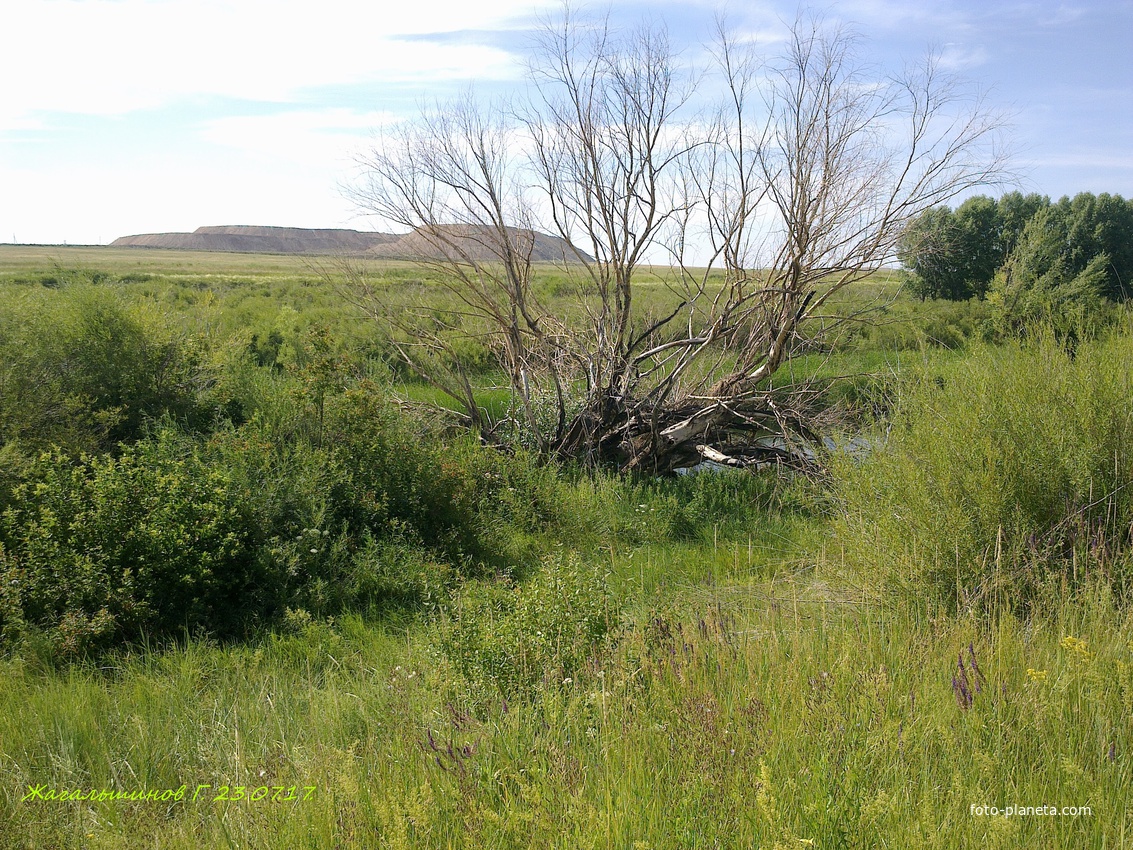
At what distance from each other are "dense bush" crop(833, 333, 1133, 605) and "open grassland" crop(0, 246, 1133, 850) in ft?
0.08

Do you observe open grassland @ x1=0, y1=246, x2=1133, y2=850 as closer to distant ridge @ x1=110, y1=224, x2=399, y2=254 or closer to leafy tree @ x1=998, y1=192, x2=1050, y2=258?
leafy tree @ x1=998, y1=192, x2=1050, y2=258

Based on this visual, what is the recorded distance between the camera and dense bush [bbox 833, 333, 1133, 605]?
482 centimetres

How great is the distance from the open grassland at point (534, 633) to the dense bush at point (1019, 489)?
2 centimetres

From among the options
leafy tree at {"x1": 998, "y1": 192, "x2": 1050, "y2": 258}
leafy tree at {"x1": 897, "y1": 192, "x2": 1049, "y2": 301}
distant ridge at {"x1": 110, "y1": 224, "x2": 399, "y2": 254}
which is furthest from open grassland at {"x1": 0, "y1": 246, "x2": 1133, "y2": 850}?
distant ridge at {"x1": 110, "y1": 224, "x2": 399, "y2": 254}

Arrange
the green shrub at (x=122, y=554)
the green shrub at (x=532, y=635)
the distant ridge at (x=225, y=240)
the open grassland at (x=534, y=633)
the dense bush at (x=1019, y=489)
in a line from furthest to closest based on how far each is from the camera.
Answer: the distant ridge at (x=225, y=240), the green shrub at (x=122, y=554), the dense bush at (x=1019, y=489), the green shrub at (x=532, y=635), the open grassland at (x=534, y=633)

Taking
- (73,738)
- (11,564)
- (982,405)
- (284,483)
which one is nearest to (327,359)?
(284,483)

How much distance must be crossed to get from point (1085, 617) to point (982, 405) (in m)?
1.71

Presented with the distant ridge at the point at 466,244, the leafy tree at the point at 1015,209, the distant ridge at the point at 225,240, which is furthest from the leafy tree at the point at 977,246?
the distant ridge at the point at 225,240

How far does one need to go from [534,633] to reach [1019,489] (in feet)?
10.3

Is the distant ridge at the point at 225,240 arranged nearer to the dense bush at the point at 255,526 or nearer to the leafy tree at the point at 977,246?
the leafy tree at the point at 977,246

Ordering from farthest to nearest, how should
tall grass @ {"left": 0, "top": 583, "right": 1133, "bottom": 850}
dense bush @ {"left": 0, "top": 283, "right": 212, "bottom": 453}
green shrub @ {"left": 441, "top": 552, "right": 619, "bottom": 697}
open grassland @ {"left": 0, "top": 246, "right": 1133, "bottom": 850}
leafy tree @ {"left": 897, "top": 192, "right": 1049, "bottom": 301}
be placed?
leafy tree @ {"left": 897, "top": 192, "right": 1049, "bottom": 301} → dense bush @ {"left": 0, "top": 283, "right": 212, "bottom": 453} → green shrub @ {"left": 441, "top": 552, "right": 619, "bottom": 697} → open grassland @ {"left": 0, "top": 246, "right": 1133, "bottom": 850} → tall grass @ {"left": 0, "top": 583, "right": 1133, "bottom": 850}

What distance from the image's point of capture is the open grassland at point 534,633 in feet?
9.64

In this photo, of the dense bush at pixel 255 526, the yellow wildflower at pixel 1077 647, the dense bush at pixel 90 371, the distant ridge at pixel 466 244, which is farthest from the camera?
the distant ridge at pixel 466 244

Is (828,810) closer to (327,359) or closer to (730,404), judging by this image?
(327,359)
